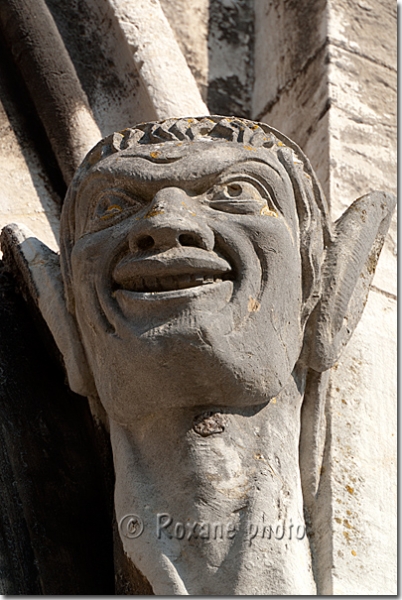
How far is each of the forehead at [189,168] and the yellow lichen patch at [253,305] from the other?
0.22 meters

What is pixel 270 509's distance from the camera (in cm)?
208

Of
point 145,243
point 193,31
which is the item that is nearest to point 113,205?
point 145,243

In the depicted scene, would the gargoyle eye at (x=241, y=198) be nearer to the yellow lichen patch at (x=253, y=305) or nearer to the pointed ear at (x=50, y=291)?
the yellow lichen patch at (x=253, y=305)

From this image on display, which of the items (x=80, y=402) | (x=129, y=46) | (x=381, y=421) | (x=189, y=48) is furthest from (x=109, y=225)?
(x=189, y=48)

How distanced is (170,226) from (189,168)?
16 cm

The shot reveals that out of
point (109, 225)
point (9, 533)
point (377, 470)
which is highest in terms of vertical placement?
point (109, 225)

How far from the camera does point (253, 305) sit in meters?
2.10

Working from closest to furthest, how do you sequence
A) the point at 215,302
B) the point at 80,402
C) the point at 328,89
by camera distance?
the point at 215,302 → the point at 80,402 → the point at 328,89

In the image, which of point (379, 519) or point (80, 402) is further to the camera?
point (80, 402)

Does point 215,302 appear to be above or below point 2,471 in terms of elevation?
above

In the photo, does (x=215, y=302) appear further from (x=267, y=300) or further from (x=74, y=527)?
(x=74, y=527)

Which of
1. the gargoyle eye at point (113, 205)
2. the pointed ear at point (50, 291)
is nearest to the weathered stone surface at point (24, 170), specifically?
the pointed ear at point (50, 291)

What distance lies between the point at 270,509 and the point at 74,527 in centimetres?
50

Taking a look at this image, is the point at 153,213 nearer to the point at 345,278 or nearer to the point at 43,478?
the point at 345,278
